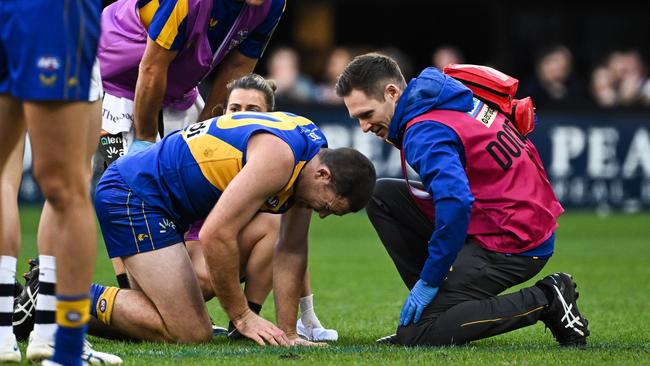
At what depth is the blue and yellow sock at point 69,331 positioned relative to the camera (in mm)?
4465

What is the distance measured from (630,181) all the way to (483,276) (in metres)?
9.96

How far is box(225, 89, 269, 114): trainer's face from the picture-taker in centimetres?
687

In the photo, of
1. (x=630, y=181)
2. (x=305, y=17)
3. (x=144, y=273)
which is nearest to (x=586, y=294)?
(x=144, y=273)

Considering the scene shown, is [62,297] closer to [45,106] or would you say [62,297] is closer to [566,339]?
[45,106]

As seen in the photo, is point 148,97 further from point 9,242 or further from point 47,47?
point 47,47

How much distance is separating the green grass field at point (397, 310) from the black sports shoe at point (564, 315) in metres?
0.10

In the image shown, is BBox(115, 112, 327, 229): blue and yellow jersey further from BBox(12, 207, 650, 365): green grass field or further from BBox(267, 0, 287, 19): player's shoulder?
BBox(267, 0, 287, 19): player's shoulder

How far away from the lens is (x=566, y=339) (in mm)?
5797

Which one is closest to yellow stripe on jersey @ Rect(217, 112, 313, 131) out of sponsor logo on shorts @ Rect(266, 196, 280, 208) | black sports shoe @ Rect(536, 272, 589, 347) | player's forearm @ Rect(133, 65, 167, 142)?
sponsor logo on shorts @ Rect(266, 196, 280, 208)

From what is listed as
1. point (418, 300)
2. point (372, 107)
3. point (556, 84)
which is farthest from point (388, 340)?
point (556, 84)

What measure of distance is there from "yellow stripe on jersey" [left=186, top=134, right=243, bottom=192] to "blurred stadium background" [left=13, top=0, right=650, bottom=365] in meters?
0.83

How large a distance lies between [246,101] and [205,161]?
1.10m

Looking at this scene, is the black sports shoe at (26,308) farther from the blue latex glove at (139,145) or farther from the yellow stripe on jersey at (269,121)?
the yellow stripe on jersey at (269,121)

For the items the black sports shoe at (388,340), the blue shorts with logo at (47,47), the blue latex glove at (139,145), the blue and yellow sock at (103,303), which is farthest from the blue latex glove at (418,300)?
the blue shorts with logo at (47,47)
